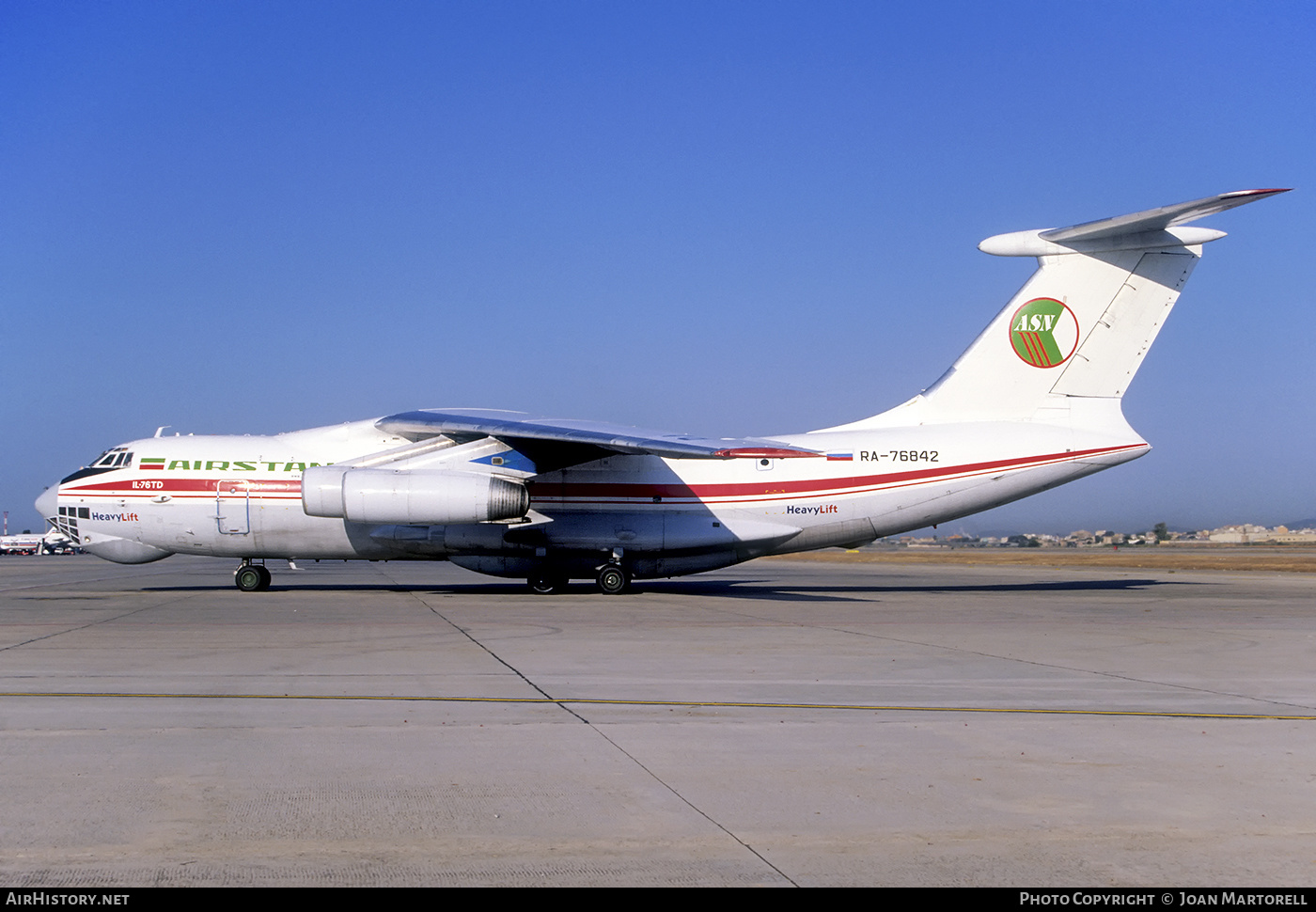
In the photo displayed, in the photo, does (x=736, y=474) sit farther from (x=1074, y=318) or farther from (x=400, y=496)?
(x=1074, y=318)

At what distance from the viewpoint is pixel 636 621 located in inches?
546

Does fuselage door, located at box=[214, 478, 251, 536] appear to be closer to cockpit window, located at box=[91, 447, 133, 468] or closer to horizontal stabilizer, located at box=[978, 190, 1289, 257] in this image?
cockpit window, located at box=[91, 447, 133, 468]

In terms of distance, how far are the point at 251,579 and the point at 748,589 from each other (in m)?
9.58

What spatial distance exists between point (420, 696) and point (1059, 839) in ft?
15.2

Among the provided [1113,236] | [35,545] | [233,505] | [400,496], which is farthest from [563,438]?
[35,545]

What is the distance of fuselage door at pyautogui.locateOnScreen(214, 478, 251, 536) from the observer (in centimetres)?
1917

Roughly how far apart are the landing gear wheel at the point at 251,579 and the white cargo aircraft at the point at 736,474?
36 mm

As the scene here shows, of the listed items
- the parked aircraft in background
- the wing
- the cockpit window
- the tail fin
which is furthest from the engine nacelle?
the parked aircraft in background

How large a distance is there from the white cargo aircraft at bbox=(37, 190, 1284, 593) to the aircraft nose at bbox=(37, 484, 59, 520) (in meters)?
0.08

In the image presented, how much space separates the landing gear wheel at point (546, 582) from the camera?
65.5ft

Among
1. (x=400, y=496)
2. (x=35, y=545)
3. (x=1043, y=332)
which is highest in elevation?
(x=1043, y=332)

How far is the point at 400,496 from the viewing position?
684 inches

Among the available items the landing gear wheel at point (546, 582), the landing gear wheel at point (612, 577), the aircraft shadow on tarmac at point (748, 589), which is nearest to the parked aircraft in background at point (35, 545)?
the aircraft shadow on tarmac at point (748, 589)
